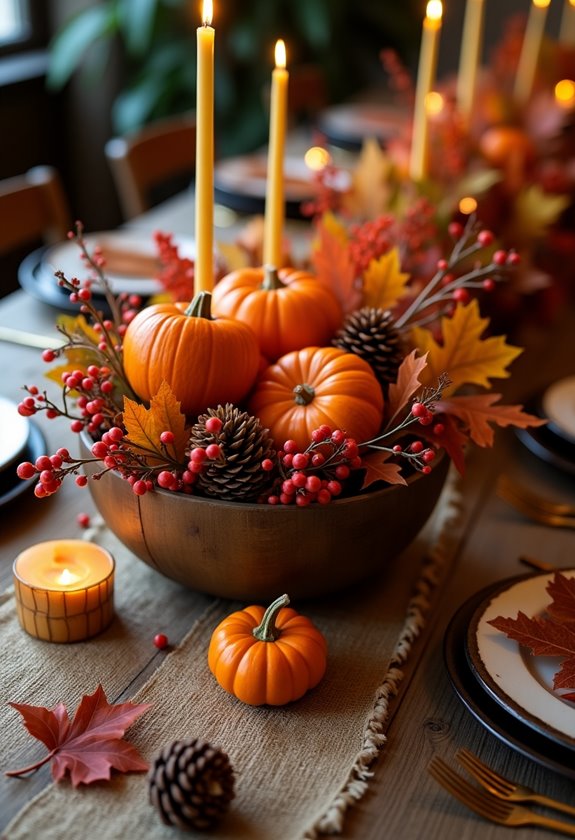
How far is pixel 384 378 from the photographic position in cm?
80

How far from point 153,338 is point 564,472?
20.9 inches

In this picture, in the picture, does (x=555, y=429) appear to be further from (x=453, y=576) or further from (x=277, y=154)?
(x=277, y=154)

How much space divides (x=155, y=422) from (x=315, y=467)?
0.39 ft

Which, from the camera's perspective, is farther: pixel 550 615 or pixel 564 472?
pixel 564 472

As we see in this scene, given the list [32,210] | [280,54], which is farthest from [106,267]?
[280,54]

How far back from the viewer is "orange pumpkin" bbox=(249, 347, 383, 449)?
2.34 ft

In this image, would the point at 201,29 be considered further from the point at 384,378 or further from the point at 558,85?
the point at 558,85

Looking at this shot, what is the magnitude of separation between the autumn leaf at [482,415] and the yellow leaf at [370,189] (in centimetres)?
61

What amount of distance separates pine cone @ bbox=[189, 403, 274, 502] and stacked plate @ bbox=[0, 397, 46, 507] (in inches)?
10.9

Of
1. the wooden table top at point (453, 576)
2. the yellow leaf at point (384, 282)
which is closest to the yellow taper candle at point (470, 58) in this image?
the wooden table top at point (453, 576)

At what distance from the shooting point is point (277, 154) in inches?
33.3

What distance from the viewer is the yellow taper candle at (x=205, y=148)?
0.70 meters

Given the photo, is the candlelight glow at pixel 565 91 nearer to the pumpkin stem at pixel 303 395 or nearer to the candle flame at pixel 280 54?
the candle flame at pixel 280 54

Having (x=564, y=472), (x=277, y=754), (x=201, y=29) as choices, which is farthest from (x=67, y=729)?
(x=564, y=472)
